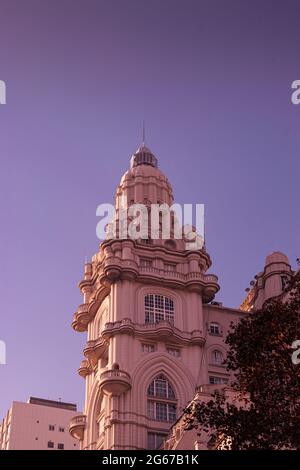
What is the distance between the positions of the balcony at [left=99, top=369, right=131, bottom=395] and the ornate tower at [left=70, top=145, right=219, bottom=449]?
9 cm

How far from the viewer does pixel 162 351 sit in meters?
84.9

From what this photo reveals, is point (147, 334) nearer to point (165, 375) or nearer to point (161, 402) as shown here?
point (165, 375)

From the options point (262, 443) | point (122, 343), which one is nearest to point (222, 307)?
point (122, 343)

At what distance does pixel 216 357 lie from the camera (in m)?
88.6

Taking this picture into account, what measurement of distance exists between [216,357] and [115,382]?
46.3 feet

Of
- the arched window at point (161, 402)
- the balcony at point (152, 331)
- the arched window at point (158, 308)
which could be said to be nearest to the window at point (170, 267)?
the arched window at point (158, 308)

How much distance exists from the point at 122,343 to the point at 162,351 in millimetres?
4303

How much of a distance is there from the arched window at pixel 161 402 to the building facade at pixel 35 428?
51.9 m

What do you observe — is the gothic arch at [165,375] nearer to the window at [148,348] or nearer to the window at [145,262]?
the window at [148,348]

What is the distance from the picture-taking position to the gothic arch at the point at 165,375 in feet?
265

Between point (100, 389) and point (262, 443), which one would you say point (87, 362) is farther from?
point (262, 443)

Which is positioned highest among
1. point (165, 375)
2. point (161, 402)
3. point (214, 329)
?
point (214, 329)

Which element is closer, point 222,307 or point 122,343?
point 122,343

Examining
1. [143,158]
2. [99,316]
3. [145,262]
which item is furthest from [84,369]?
[143,158]
